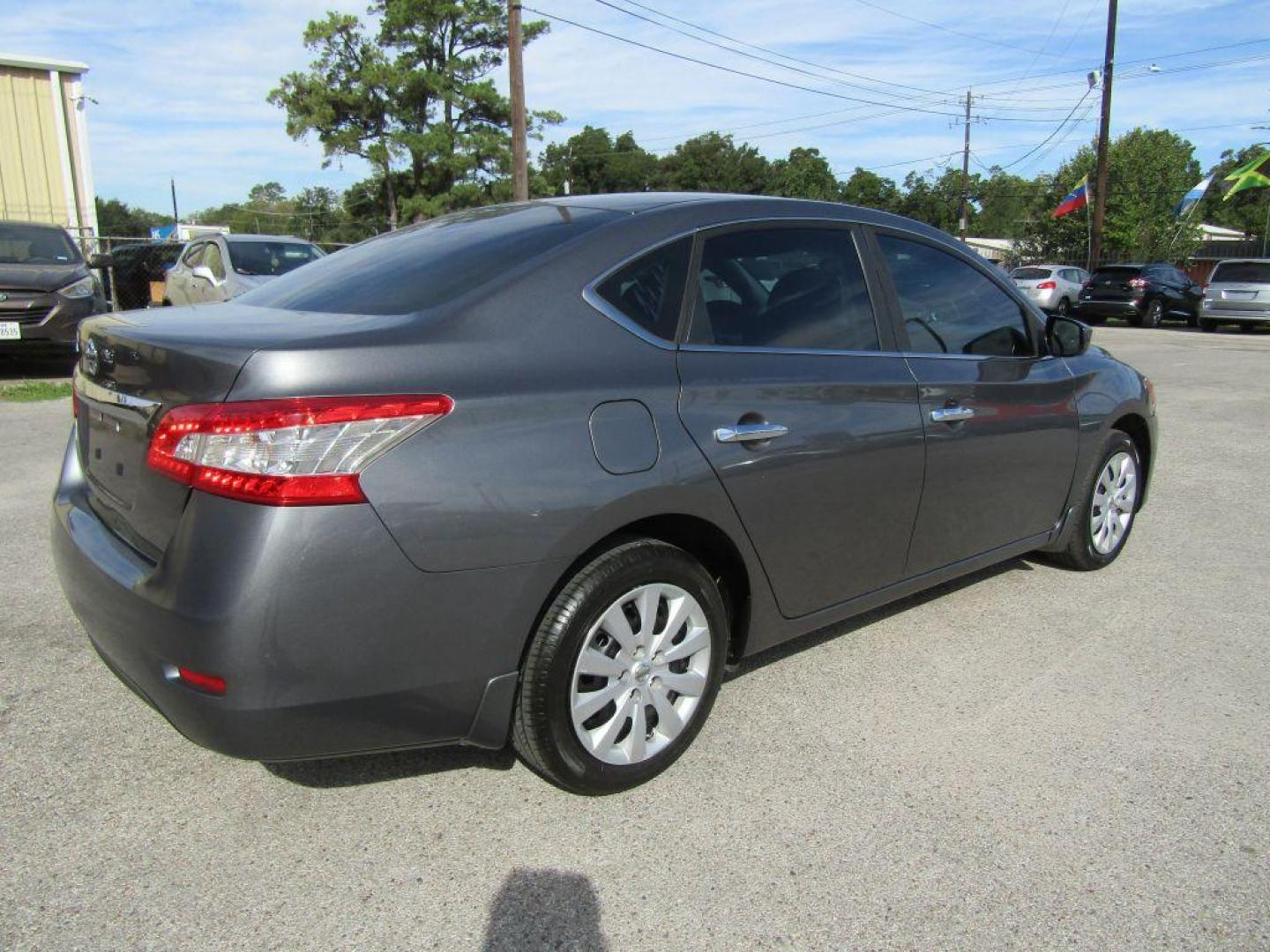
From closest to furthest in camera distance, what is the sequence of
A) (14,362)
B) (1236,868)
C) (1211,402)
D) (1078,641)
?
(1236,868) → (1078,641) → (1211,402) → (14,362)

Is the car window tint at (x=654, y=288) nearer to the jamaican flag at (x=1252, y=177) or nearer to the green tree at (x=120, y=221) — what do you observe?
the jamaican flag at (x=1252, y=177)

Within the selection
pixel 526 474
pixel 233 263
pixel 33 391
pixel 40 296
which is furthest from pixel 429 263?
pixel 233 263

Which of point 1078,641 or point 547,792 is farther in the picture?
point 1078,641

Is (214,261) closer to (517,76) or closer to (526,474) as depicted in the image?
(517,76)

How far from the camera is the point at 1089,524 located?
4598 mm

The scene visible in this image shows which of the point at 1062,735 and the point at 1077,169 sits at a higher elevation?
the point at 1077,169

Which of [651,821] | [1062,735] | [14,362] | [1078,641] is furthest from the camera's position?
[14,362]

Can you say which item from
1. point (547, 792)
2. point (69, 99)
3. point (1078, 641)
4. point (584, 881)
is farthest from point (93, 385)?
point (69, 99)

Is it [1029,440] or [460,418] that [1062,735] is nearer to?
[1029,440]

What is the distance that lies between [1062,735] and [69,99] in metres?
26.0

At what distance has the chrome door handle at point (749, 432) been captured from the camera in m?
2.81

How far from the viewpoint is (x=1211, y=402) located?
10.5 metres

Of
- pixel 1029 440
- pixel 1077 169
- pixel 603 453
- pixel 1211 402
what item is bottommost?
pixel 1211 402

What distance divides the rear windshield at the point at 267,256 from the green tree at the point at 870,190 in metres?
56.9
